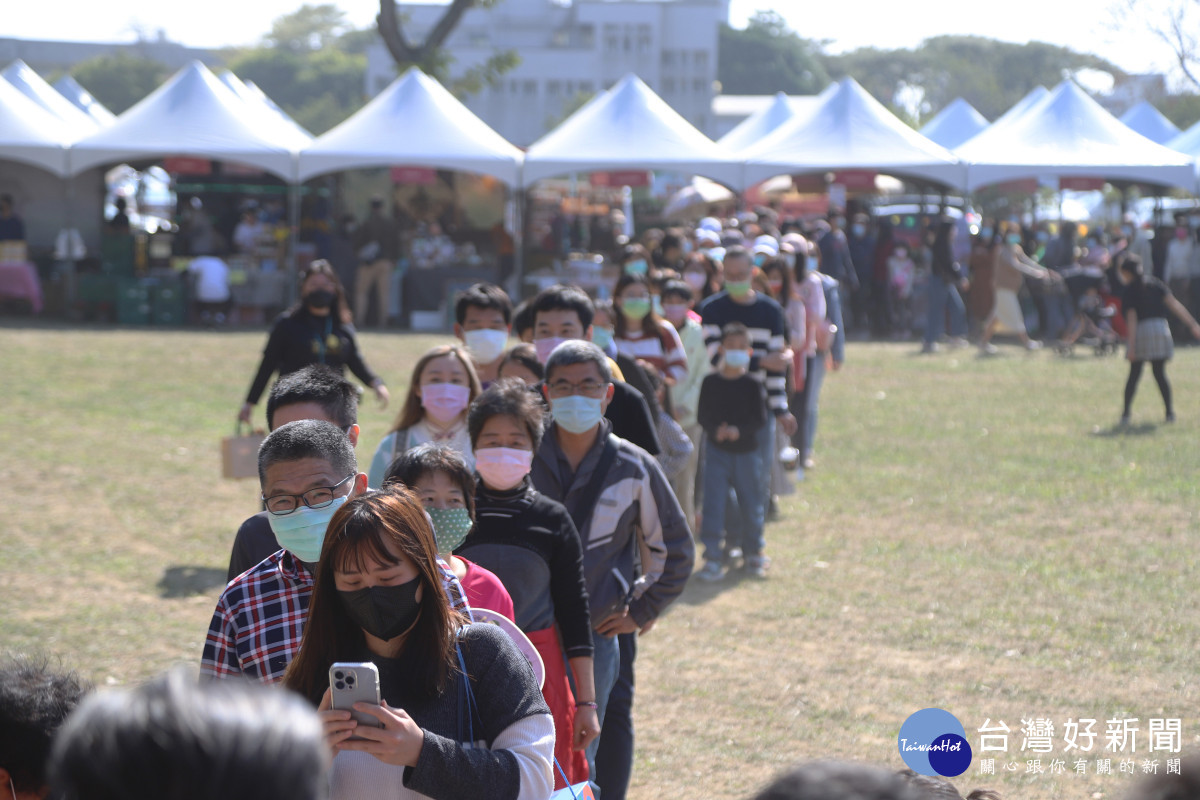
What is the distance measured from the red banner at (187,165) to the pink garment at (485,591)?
71.8ft

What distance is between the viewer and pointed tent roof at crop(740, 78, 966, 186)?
2212 centimetres

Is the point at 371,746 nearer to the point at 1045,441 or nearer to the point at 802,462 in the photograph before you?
the point at 802,462

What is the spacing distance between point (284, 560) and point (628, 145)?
65.8ft

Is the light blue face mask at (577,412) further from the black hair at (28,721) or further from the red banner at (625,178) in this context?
the red banner at (625,178)

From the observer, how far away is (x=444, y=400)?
479cm

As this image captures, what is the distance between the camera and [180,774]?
1.23 meters

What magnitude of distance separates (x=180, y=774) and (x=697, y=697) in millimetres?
5134

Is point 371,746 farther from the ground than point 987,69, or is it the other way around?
point 987,69

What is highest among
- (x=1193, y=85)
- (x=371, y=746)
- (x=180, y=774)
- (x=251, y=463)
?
(x=1193, y=85)

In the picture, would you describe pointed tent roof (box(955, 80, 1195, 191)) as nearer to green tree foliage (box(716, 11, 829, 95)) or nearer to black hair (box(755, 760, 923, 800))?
black hair (box(755, 760, 923, 800))

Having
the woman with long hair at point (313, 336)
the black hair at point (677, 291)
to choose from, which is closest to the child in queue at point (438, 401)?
the woman with long hair at point (313, 336)

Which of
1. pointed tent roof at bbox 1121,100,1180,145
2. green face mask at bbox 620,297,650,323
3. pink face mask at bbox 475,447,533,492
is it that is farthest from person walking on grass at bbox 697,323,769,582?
pointed tent roof at bbox 1121,100,1180,145

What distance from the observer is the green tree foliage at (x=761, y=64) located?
4978 inches

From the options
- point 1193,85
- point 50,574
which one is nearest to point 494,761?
point 50,574
